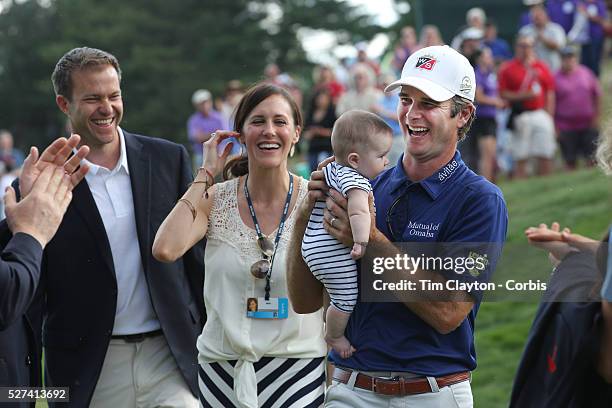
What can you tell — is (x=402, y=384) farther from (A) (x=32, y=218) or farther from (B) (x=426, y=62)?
(A) (x=32, y=218)

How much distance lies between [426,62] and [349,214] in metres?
0.74

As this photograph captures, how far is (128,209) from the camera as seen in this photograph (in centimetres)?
568

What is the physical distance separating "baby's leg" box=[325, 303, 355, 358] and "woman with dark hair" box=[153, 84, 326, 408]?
32.8 inches

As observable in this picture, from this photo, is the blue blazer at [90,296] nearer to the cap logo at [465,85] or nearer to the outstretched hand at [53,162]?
the outstretched hand at [53,162]

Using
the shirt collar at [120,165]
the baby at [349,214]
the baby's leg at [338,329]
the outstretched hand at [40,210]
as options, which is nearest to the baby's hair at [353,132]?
the baby at [349,214]

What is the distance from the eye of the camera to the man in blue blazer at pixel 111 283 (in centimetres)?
554

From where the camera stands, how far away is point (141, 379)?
563 cm

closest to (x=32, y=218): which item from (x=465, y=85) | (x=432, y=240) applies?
(x=432, y=240)

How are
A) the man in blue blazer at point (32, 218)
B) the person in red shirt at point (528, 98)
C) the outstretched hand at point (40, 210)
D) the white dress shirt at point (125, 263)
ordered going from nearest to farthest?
the man in blue blazer at point (32, 218)
the outstretched hand at point (40, 210)
the white dress shirt at point (125, 263)
the person in red shirt at point (528, 98)

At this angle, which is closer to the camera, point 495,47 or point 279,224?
point 279,224

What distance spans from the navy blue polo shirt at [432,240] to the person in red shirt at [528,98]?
1214 centimetres

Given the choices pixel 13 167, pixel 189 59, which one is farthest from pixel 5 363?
pixel 189 59

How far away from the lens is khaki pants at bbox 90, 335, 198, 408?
18.4 ft

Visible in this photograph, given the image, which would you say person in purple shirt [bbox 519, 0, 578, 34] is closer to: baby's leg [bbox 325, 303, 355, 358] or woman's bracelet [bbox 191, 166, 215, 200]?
woman's bracelet [bbox 191, 166, 215, 200]
